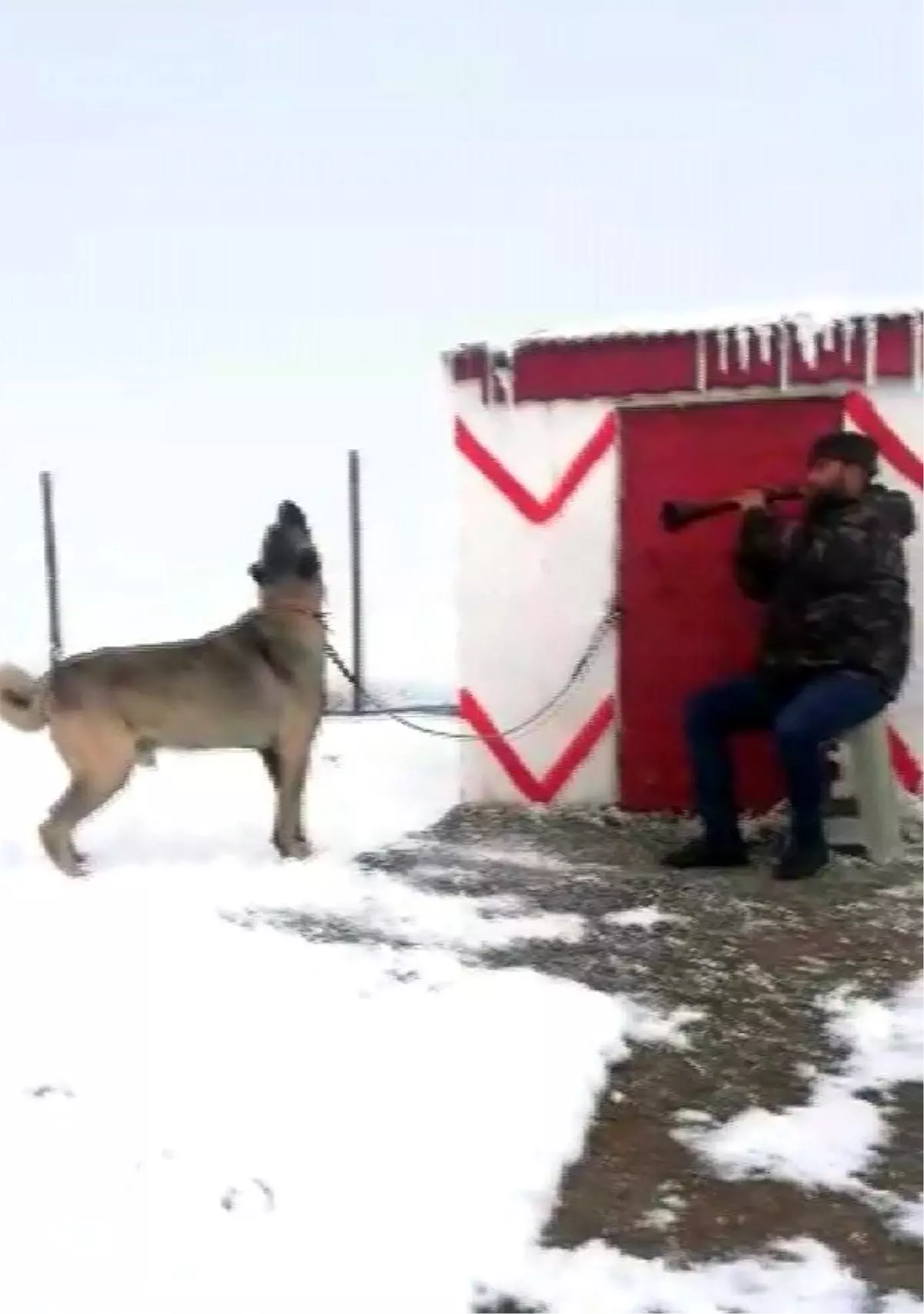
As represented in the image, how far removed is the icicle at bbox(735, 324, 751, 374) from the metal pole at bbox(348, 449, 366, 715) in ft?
14.0

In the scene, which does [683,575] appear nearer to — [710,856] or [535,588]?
[535,588]

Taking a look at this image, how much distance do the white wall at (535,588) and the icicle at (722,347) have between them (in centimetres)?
52

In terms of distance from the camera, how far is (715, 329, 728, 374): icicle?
17.4 ft

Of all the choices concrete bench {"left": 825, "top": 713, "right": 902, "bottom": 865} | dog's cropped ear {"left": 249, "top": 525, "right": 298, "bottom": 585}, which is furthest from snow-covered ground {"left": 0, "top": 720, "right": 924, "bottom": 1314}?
dog's cropped ear {"left": 249, "top": 525, "right": 298, "bottom": 585}

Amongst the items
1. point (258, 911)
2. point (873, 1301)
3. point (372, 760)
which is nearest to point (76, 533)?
point (372, 760)

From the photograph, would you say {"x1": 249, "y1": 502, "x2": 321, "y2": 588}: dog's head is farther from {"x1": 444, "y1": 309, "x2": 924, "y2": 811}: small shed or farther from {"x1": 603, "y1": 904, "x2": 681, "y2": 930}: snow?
{"x1": 603, "y1": 904, "x2": 681, "y2": 930}: snow

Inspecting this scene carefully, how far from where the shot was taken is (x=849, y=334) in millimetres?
5215

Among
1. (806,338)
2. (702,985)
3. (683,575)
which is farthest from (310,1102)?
(806,338)

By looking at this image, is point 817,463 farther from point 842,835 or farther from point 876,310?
point 842,835

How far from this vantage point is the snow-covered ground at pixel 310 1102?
7.38ft

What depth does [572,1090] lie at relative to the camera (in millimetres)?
2988

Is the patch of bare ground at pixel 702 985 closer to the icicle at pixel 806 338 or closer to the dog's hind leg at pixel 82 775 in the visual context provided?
the dog's hind leg at pixel 82 775

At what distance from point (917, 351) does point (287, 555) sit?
2632mm

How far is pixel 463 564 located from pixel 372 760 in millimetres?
1724
